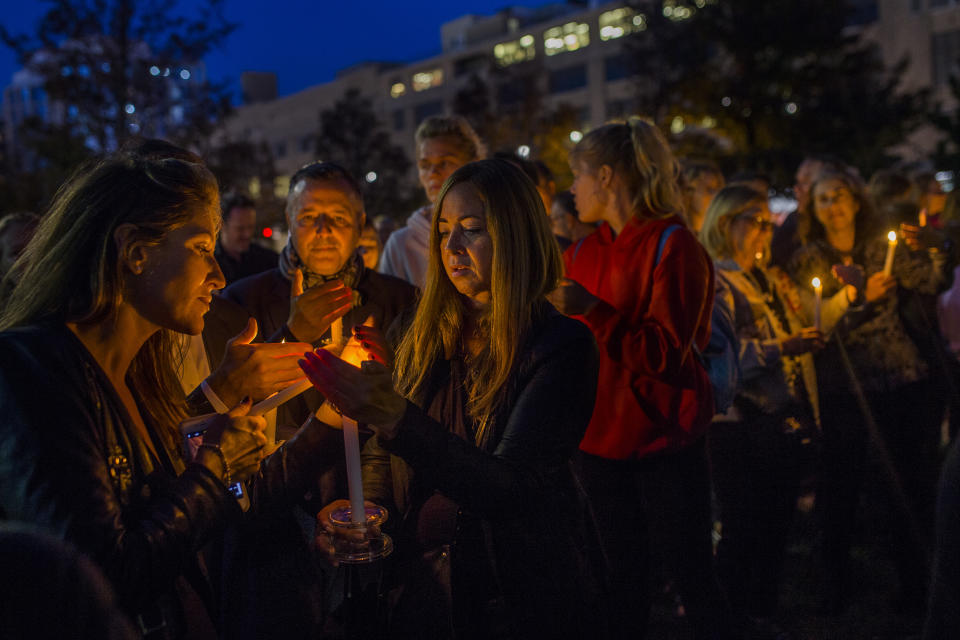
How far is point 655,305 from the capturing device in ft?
11.3

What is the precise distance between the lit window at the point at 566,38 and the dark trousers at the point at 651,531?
6265cm

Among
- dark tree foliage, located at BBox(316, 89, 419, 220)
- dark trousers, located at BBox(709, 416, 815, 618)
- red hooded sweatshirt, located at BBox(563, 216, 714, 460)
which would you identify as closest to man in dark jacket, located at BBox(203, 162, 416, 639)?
red hooded sweatshirt, located at BBox(563, 216, 714, 460)

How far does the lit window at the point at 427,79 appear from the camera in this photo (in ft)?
243

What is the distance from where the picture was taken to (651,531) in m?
3.53

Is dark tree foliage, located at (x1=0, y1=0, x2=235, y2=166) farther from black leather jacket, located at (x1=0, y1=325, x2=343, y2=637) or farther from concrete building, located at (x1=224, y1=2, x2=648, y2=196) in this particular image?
concrete building, located at (x1=224, y1=2, x2=648, y2=196)

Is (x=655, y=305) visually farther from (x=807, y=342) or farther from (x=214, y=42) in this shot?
(x=214, y=42)

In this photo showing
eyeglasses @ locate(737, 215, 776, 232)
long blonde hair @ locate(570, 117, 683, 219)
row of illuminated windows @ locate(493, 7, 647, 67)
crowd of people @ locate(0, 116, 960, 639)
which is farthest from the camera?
row of illuminated windows @ locate(493, 7, 647, 67)

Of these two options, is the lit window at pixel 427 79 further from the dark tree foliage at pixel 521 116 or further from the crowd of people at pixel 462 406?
the crowd of people at pixel 462 406

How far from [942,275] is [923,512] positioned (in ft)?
4.69

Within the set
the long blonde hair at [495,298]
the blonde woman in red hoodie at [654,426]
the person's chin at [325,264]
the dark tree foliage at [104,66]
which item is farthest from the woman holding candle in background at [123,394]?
the dark tree foliage at [104,66]

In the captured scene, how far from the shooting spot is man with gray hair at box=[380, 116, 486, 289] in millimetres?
4676

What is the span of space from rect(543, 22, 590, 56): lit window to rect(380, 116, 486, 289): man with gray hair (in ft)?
200

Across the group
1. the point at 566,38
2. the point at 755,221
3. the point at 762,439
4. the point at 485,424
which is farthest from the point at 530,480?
the point at 566,38

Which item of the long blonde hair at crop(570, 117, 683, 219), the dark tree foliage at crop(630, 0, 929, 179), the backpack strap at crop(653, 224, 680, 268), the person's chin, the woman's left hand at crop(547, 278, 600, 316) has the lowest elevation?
the woman's left hand at crop(547, 278, 600, 316)
